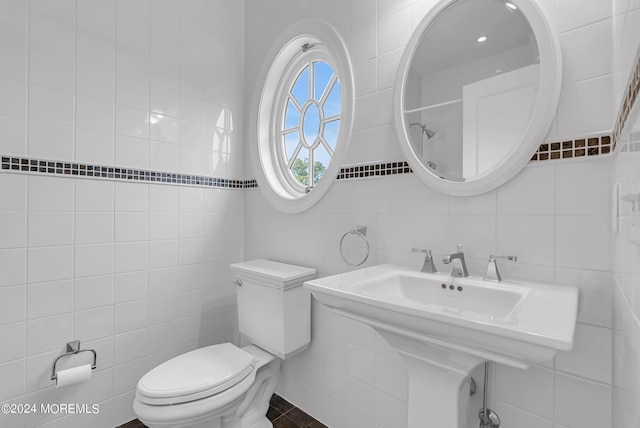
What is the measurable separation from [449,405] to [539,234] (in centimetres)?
63

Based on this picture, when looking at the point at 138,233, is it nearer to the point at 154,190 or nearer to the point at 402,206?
the point at 154,190

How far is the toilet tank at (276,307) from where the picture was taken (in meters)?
1.55

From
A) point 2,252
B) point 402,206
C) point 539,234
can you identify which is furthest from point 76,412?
point 539,234

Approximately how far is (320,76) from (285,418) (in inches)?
82.3

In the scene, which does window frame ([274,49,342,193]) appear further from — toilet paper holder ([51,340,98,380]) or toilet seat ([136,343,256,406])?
toilet paper holder ([51,340,98,380])

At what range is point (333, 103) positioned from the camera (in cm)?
184

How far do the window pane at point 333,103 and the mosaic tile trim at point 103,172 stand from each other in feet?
2.29

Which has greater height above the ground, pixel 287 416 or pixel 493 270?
pixel 493 270

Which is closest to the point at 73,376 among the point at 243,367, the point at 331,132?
the point at 243,367

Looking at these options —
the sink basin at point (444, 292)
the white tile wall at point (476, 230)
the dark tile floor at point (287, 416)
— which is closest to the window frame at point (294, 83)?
the white tile wall at point (476, 230)

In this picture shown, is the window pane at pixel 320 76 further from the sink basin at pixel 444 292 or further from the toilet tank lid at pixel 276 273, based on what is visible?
the sink basin at pixel 444 292

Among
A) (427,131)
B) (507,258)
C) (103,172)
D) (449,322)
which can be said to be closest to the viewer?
(449,322)

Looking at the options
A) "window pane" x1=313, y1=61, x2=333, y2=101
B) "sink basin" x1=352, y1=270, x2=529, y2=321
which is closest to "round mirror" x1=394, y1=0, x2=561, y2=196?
"sink basin" x1=352, y1=270, x2=529, y2=321

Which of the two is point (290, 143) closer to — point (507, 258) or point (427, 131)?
point (427, 131)
